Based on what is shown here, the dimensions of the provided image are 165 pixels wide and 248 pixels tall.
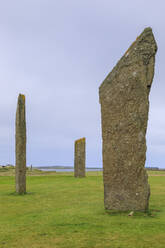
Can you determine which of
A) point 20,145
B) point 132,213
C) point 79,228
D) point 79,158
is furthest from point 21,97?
point 79,158

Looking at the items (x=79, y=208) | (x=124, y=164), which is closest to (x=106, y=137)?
(x=124, y=164)

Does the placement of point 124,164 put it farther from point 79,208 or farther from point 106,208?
point 79,208

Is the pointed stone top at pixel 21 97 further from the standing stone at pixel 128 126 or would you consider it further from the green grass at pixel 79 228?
the standing stone at pixel 128 126

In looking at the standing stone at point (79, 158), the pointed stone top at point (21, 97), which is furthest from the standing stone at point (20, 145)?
the standing stone at point (79, 158)

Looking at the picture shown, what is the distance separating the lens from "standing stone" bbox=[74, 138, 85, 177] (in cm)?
2439

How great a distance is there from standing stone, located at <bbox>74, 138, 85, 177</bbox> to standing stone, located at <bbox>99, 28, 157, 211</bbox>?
16266mm

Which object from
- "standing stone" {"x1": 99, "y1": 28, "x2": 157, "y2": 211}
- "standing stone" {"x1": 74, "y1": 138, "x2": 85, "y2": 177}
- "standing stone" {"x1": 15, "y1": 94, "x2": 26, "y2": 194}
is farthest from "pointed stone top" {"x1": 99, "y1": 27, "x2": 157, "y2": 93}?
"standing stone" {"x1": 74, "y1": 138, "x2": 85, "y2": 177}

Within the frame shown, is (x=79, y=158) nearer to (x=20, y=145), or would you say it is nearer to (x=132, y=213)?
(x=20, y=145)

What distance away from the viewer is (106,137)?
8.24m

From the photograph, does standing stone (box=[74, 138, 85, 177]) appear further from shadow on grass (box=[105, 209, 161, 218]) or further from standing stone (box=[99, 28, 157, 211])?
shadow on grass (box=[105, 209, 161, 218])

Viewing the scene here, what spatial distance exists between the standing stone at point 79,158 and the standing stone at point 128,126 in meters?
16.3

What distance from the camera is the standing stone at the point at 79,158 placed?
24.4m

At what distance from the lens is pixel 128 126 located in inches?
309

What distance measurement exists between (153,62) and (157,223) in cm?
404
